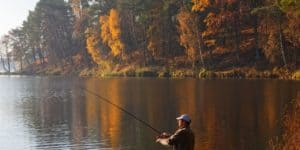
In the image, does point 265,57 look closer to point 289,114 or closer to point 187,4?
point 187,4

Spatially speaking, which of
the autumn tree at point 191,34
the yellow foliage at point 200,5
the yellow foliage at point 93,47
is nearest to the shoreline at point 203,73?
the yellow foliage at point 93,47

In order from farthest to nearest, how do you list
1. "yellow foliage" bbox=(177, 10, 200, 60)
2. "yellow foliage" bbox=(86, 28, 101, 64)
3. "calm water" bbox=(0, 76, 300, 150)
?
"yellow foliage" bbox=(86, 28, 101, 64) → "yellow foliage" bbox=(177, 10, 200, 60) → "calm water" bbox=(0, 76, 300, 150)

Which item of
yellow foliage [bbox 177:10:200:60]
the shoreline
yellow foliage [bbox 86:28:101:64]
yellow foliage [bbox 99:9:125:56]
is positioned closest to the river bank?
the shoreline

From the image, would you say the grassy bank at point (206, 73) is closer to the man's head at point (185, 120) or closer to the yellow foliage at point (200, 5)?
the yellow foliage at point (200, 5)

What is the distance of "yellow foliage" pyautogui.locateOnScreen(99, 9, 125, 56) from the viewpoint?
99.0m

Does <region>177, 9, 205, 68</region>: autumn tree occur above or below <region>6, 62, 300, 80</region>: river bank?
above

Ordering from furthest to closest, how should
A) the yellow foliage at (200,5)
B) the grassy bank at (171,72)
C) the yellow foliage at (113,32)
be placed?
the yellow foliage at (113,32), the yellow foliage at (200,5), the grassy bank at (171,72)

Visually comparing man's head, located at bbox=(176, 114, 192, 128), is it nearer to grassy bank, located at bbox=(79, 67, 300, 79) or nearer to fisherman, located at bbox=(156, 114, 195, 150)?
fisherman, located at bbox=(156, 114, 195, 150)

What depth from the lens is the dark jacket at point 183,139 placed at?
542 inches

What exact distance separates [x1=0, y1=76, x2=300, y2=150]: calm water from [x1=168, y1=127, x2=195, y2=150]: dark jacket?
8.99 metres

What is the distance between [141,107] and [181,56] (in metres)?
51.7

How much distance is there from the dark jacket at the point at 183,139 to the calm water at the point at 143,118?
8.99 meters

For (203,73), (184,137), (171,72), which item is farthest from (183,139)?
(171,72)

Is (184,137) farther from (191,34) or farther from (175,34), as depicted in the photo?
(175,34)
